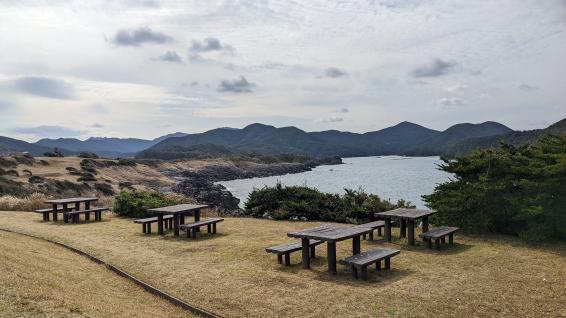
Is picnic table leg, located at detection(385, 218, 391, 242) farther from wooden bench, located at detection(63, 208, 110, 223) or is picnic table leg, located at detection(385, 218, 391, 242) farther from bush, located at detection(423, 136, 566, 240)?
wooden bench, located at detection(63, 208, 110, 223)

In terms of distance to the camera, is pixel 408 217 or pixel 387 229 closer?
pixel 408 217

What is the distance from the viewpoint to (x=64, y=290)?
6.95 meters

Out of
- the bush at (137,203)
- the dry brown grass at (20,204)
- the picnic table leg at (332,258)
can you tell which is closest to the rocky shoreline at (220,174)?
the dry brown grass at (20,204)

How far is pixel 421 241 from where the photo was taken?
1181 cm

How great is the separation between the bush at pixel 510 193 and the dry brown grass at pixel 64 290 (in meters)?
9.01

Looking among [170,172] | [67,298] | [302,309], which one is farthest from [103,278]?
[170,172]

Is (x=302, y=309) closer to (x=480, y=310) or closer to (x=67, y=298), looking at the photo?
(x=480, y=310)

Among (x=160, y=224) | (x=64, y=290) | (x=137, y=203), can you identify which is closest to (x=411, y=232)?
(x=160, y=224)

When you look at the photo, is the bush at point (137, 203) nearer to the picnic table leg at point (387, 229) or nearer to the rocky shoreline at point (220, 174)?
the picnic table leg at point (387, 229)

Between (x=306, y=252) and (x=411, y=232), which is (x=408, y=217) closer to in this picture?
(x=411, y=232)

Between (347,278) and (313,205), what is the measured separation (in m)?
8.51

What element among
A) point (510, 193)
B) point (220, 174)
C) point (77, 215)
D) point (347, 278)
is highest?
point (510, 193)

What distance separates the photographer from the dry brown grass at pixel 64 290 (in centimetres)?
583

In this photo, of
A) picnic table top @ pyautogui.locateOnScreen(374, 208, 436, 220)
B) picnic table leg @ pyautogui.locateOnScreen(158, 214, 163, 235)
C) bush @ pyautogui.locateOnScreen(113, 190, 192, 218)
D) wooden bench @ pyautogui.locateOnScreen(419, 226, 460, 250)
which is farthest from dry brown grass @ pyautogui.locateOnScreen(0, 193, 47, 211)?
wooden bench @ pyautogui.locateOnScreen(419, 226, 460, 250)
